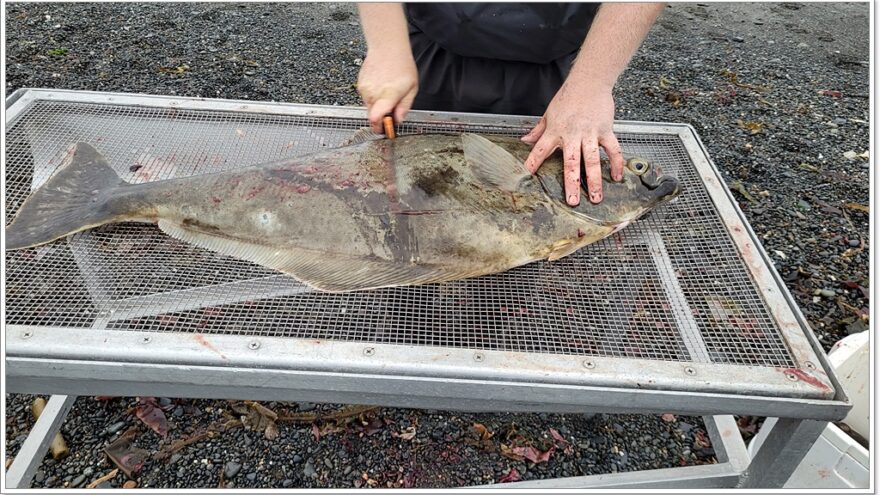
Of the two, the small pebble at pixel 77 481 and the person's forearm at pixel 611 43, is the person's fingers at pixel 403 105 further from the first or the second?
the small pebble at pixel 77 481

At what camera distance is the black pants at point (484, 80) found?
9.59ft

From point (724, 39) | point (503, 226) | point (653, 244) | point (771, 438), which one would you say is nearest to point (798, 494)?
point (771, 438)

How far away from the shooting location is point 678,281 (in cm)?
212

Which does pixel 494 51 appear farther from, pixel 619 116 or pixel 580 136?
pixel 619 116

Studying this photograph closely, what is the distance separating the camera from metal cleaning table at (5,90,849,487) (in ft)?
5.50

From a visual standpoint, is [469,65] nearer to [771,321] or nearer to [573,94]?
[573,94]

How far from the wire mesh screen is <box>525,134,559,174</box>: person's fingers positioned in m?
0.41

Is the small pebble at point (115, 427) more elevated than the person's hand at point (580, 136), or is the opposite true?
the person's hand at point (580, 136)

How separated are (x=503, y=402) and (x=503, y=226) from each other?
717mm

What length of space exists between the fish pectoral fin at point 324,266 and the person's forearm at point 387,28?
912 millimetres

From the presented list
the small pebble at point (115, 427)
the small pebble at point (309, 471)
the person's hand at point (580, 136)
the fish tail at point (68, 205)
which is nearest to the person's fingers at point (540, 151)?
the person's hand at point (580, 136)

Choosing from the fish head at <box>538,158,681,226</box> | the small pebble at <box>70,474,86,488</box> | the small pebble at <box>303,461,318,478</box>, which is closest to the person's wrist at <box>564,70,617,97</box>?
the fish head at <box>538,158,681,226</box>

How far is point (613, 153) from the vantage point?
2.30 m

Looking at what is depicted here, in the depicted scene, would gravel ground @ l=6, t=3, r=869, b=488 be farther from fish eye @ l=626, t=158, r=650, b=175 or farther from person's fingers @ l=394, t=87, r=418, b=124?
person's fingers @ l=394, t=87, r=418, b=124
